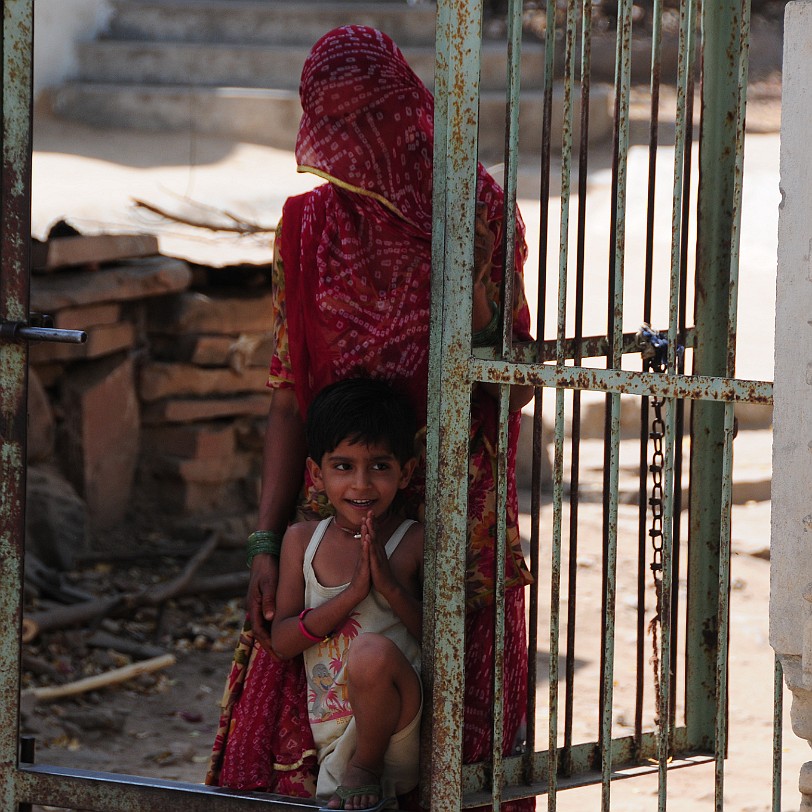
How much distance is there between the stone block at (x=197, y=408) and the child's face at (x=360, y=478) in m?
3.75

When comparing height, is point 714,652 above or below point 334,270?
below

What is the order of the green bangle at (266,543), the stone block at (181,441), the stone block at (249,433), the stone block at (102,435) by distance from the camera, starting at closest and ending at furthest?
the green bangle at (266,543), the stone block at (102,435), the stone block at (181,441), the stone block at (249,433)

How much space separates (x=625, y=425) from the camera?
6859 mm

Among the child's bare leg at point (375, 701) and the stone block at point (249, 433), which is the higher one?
the stone block at point (249, 433)

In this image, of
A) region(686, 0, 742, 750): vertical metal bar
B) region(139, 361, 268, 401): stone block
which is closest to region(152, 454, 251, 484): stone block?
region(139, 361, 268, 401): stone block

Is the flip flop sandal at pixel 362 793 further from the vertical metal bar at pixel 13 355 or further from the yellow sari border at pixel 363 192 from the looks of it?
the yellow sari border at pixel 363 192

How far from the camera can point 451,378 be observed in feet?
7.34

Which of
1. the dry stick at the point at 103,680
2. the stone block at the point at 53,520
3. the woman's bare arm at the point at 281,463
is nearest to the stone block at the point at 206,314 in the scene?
the stone block at the point at 53,520

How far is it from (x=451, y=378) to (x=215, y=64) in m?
8.26

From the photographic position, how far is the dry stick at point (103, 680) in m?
4.54

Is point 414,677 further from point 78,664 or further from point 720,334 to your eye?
point 78,664

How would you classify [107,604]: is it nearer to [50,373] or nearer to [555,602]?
[50,373]

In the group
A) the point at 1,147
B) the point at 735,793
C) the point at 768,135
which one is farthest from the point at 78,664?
the point at 768,135

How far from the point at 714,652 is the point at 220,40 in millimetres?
8566
